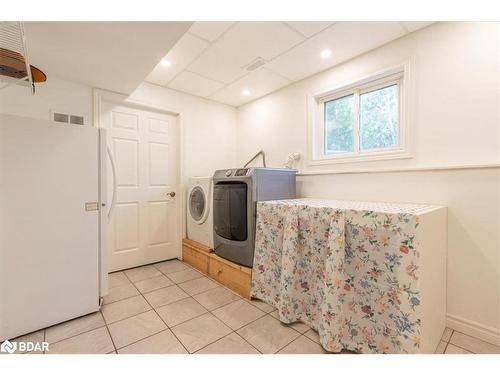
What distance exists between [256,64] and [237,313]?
2.38 meters

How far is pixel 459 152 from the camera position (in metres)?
1.62

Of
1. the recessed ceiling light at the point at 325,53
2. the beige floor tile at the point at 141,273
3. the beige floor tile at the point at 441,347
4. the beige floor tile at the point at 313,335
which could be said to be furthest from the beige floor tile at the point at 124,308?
the recessed ceiling light at the point at 325,53

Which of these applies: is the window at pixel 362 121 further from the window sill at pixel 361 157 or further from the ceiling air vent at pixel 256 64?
the ceiling air vent at pixel 256 64

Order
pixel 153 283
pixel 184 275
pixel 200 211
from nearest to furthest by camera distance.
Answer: pixel 153 283, pixel 184 275, pixel 200 211

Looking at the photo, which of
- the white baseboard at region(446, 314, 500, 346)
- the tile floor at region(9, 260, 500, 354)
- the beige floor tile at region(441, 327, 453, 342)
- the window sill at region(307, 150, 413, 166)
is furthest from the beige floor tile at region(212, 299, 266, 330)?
the window sill at region(307, 150, 413, 166)

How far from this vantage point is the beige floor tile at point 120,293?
2010 millimetres

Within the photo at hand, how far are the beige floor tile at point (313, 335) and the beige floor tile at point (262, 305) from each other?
36cm

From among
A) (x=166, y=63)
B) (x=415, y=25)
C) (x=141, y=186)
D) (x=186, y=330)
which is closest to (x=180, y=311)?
(x=186, y=330)

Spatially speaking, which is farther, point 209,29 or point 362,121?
point 362,121

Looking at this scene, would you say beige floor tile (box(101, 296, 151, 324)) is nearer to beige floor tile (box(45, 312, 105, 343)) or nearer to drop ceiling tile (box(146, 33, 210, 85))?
beige floor tile (box(45, 312, 105, 343))

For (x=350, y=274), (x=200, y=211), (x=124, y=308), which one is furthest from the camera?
(x=200, y=211)

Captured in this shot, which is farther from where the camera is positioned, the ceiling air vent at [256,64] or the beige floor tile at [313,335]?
the ceiling air vent at [256,64]

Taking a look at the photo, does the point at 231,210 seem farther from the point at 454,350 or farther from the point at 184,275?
the point at 454,350

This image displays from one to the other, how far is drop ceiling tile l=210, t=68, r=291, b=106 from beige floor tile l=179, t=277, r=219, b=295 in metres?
2.35
